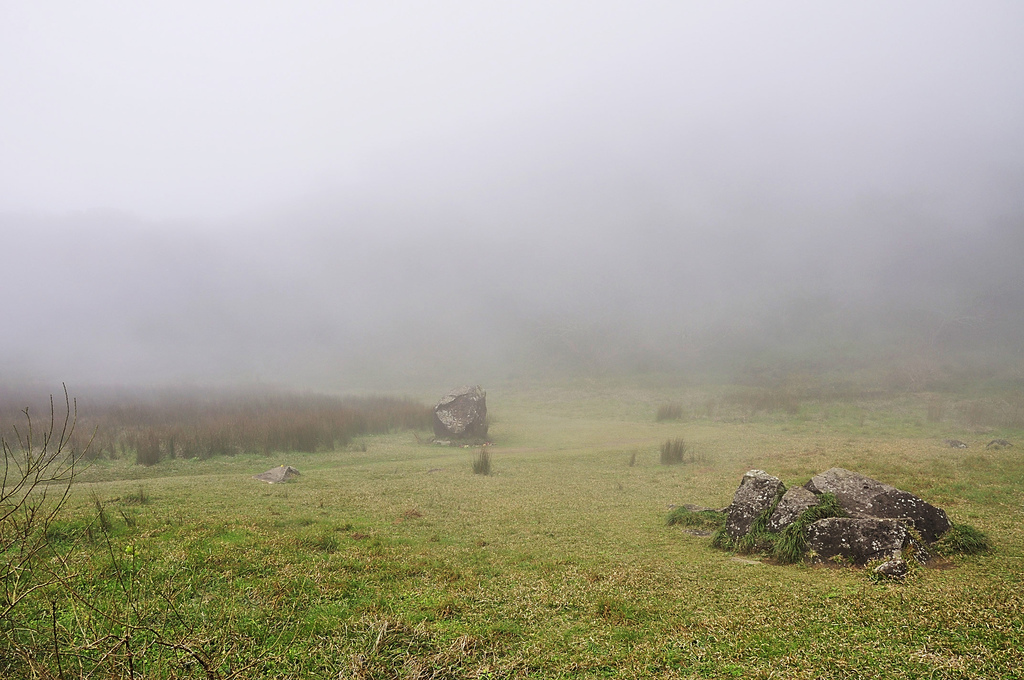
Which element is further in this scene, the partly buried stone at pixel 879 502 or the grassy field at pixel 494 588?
the partly buried stone at pixel 879 502

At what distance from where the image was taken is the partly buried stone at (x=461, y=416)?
30.3m

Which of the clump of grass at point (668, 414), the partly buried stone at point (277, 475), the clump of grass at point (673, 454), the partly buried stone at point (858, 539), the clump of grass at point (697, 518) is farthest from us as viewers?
the clump of grass at point (668, 414)

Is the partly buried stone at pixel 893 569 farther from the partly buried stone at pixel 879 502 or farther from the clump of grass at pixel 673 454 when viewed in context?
the clump of grass at pixel 673 454

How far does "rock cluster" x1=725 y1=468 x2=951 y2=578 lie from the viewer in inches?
315

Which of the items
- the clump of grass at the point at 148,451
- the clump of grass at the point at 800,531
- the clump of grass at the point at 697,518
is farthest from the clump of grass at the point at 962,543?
the clump of grass at the point at 148,451

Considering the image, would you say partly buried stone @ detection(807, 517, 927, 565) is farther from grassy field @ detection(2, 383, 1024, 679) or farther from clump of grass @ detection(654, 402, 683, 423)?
clump of grass @ detection(654, 402, 683, 423)

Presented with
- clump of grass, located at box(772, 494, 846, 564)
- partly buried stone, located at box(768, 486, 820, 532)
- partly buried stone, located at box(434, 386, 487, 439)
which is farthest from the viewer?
partly buried stone, located at box(434, 386, 487, 439)

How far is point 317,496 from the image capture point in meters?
14.4

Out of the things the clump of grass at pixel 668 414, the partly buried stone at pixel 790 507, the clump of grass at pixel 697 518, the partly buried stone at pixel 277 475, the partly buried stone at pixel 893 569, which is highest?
the partly buried stone at pixel 790 507

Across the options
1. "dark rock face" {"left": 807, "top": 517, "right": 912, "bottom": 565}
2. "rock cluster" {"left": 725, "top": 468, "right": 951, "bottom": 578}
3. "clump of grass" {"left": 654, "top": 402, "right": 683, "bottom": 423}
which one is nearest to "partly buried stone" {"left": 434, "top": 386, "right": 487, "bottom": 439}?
"clump of grass" {"left": 654, "top": 402, "right": 683, "bottom": 423}

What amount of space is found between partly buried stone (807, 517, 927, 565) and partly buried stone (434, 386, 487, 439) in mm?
23160

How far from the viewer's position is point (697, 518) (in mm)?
11977

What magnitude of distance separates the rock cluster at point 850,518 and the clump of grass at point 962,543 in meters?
0.19

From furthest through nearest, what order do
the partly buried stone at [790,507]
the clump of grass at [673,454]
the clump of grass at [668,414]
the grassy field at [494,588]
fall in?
the clump of grass at [668,414] → the clump of grass at [673,454] → the partly buried stone at [790,507] → the grassy field at [494,588]
